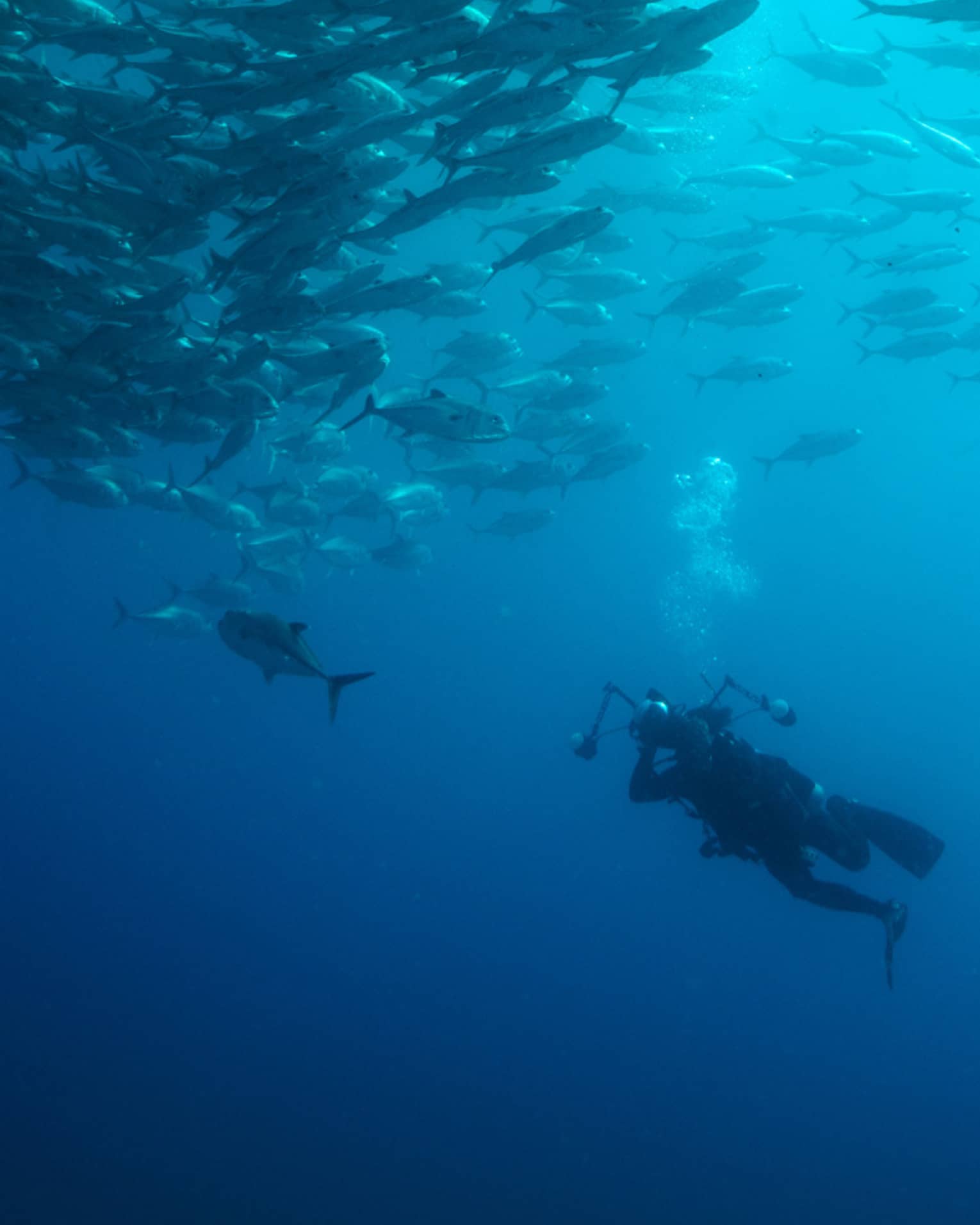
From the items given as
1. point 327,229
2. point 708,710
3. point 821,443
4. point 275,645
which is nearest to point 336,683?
point 275,645

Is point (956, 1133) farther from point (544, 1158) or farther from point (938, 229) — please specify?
point (938, 229)

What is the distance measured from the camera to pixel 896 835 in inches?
269

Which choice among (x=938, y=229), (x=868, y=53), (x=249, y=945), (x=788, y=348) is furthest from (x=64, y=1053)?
(x=938, y=229)

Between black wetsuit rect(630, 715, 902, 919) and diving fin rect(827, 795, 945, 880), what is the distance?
0.64 ft

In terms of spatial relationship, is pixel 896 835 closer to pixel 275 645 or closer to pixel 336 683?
pixel 336 683

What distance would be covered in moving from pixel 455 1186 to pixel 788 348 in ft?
114

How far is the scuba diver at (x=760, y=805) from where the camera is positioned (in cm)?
598

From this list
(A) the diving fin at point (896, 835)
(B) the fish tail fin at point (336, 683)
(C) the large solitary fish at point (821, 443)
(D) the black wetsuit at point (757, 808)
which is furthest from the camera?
(C) the large solitary fish at point (821, 443)

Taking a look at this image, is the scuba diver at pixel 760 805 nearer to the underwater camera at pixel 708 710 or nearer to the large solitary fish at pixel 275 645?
the underwater camera at pixel 708 710

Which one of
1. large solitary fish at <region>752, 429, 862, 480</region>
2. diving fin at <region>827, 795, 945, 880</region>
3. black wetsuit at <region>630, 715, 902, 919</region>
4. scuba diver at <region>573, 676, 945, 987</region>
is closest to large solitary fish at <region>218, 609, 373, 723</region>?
scuba diver at <region>573, 676, 945, 987</region>

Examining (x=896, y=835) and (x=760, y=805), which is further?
(x=896, y=835)

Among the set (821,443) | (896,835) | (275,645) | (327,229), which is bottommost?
(896,835)

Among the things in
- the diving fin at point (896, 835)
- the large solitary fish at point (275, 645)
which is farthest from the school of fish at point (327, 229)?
the diving fin at point (896, 835)

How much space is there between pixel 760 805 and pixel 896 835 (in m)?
1.67
